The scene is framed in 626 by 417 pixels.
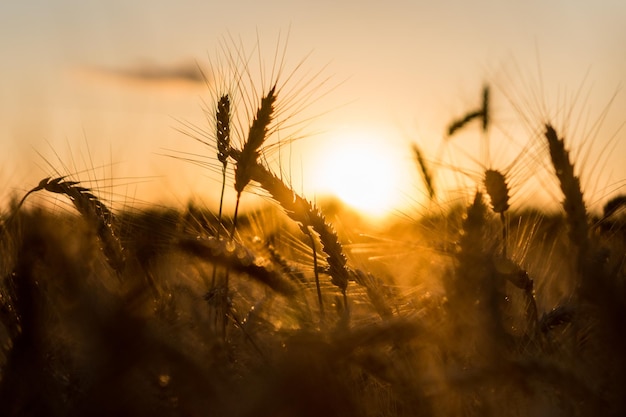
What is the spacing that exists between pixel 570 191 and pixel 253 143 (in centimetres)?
100

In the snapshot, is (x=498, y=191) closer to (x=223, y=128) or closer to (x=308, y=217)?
(x=308, y=217)

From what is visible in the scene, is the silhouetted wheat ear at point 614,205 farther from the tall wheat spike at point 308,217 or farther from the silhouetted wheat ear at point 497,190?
the tall wheat spike at point 308,217

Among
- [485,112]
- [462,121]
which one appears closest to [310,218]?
[485,112]

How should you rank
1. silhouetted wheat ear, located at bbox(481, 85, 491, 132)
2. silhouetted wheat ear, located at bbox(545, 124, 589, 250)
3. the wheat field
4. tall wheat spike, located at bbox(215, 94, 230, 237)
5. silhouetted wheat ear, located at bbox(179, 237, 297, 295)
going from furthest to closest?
silhouetted wheat ear, located at bbox(481, 85, 491, 132) → tall wheat spike, located at bbox(215, 94, 230, 237) → silhouetted wheat ear, located at bbox(179, 237, 297, 295) → silhouetted wheat ear, located at bbox(545, 124, 589, 250) → the wheat field

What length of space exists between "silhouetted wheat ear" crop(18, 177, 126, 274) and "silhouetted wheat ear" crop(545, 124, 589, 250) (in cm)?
115

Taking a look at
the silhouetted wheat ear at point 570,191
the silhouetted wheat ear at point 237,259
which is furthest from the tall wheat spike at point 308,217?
the silhouetted wheat ear at point 570,191

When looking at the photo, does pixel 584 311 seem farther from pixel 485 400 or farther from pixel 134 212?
pixel 134 212

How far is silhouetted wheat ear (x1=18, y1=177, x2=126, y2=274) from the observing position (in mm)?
2311

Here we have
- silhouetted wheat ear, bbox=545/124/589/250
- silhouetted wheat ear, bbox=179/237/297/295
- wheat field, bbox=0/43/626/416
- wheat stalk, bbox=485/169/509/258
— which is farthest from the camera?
wheat stalk, bbox=485/169/509/258

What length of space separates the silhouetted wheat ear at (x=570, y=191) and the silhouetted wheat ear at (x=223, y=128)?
1.06 m

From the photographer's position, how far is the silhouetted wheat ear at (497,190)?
2586mm

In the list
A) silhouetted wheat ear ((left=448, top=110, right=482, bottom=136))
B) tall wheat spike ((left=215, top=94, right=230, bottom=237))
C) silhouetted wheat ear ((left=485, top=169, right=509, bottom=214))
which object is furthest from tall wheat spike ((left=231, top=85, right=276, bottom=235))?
silhouetted wheat ear ((left=448, top=110, right=482, bottom=136))

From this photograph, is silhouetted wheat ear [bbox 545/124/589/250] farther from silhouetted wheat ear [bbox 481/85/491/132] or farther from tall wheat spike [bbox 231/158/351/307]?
silhouetted wheat ear [bbox 481/85/491/132]

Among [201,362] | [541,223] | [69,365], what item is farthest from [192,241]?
[541,223]
